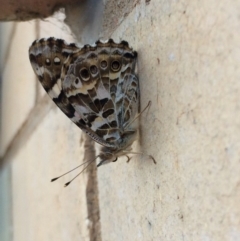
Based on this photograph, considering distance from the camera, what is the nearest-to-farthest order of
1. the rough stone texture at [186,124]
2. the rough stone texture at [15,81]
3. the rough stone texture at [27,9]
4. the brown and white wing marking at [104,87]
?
the rough stone texture at [186,124] < the brown and white wing marking at [104,87] < the rough stone texture at [27,9] < the rough stone texture at [15,81]

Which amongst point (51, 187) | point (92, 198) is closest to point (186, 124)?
point (92, 198)

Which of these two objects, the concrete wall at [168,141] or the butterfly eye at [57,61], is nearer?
the concrete wall at [168,141]

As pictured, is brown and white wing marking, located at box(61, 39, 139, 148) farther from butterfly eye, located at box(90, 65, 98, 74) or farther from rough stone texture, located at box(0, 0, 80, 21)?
rough stone texture, located at box(0, 0, 80, 21)

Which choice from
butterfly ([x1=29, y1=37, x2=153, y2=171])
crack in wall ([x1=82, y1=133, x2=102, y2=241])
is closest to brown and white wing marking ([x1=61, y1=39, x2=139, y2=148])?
butterfly ([x1=29, y1=37, x2=153, y2=171])

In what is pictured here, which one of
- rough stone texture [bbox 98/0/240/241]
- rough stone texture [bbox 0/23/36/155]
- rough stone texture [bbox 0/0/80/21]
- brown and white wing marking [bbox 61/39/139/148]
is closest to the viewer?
rough stone texture [bbox 98/0/240/241]

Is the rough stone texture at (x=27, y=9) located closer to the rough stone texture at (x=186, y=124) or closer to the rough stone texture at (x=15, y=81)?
the rough stone texture at (x=186, y=124)

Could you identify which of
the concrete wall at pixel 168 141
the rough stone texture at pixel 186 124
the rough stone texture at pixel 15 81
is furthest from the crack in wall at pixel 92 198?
the rough stone texture at pixel 15 81

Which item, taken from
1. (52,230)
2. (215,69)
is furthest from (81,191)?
(215,69)

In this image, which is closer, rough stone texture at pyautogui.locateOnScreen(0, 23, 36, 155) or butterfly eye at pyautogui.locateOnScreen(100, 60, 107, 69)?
butterfly eye at pyautogui.locateOnScreen(100, 60, 107, 69)
